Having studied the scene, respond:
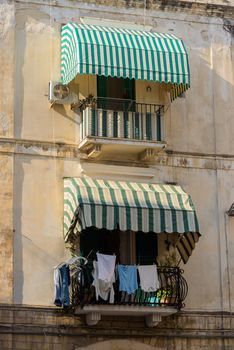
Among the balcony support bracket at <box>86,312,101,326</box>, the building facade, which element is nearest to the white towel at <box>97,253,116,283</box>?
the balcony support bracket at <box>86,312,101,326</box>

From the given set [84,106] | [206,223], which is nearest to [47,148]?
[84,106]

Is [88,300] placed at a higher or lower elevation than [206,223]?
lower

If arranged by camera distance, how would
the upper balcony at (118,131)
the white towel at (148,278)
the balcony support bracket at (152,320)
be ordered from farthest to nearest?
1. the upper balcony at (118,131)
2. the balcony support bracket at (152,320)
3. the white towel at (148,278)

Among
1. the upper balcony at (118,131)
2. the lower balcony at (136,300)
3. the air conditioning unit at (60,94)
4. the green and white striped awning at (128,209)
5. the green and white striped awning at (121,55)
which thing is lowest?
the lower balcony at (136,300)

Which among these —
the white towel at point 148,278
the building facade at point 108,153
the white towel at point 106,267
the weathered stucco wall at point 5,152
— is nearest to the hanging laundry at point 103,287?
the white towel at point 106,267

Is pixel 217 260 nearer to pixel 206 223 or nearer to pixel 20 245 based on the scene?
pixel 206 223

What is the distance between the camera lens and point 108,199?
73.2ft

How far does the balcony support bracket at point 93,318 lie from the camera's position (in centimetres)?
2180

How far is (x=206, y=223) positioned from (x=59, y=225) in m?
3.81

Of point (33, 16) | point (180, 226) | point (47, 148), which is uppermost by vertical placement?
point (33, 16)

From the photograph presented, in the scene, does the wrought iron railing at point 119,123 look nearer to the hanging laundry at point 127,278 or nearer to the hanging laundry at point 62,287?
the hanging laundry at point 127,278

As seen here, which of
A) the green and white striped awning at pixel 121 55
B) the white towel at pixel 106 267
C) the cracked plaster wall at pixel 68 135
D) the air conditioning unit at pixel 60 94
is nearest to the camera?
the white towel at pixel 106 267

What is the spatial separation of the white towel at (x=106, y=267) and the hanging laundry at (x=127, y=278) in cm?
19

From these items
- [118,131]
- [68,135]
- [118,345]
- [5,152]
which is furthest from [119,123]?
[118,345]
